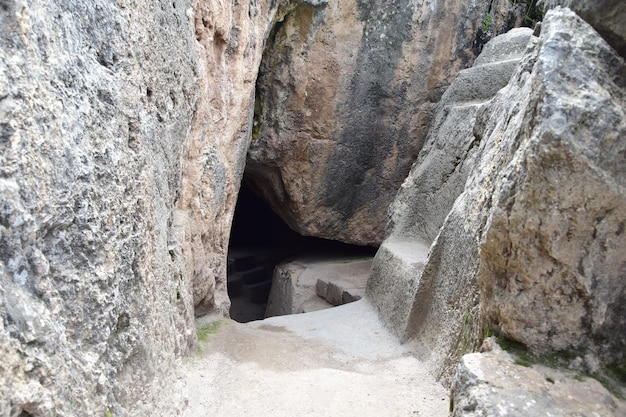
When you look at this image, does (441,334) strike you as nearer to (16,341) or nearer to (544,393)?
(544,393)

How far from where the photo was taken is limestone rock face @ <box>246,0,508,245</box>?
6.58 m

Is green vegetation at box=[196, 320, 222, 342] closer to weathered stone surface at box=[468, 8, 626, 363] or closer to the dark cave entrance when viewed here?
weathered stone surface at box=[468, 8, 626, 363]

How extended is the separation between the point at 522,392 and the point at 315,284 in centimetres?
528

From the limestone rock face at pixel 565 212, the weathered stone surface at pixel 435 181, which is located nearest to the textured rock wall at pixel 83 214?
the limestone rock face at pixel 565 212

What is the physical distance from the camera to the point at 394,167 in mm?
7336

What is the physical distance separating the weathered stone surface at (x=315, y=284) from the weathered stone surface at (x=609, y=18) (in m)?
4.34

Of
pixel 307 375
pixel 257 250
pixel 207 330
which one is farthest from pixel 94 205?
pixel 257 250

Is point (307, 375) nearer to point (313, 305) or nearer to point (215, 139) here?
point (215, 139)

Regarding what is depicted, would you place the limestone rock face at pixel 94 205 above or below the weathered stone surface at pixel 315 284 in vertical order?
above

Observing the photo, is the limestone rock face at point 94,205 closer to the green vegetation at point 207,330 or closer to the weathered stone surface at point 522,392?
the green vegetation at point 207,330

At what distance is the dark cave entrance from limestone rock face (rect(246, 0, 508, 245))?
143cm

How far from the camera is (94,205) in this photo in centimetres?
204

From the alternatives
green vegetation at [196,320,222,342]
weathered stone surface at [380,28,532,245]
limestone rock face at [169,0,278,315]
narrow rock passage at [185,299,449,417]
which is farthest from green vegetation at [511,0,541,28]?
green vegetation at [196,320,222,342]

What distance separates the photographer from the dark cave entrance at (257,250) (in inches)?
334
